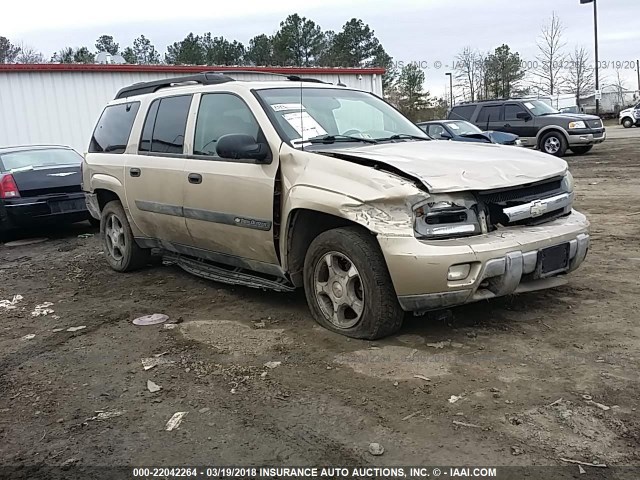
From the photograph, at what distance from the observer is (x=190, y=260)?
605 centimetres

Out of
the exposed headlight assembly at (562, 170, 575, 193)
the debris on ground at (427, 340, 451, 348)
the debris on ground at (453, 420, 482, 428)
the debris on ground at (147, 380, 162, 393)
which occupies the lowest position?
the debris on ground at (453, 420, 482, 428)

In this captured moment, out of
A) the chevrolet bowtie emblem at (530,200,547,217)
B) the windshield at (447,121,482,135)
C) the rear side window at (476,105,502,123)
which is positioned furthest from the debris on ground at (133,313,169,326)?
the rear side window at (476,105,502,123)

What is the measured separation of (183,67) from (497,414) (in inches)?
698

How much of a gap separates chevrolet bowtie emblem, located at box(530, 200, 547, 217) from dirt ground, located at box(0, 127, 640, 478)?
767 millimetres

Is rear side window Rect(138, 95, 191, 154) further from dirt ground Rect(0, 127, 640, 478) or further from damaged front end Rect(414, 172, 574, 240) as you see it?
damaged front end Rect(414, 172, 574, 240)

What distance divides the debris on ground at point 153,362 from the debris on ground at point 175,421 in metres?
0.79

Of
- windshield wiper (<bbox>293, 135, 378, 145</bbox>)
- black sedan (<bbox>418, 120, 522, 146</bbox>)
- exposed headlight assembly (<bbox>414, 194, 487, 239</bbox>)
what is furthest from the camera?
black sedan (<bbox>418, 120, 522, 146</bbox>)

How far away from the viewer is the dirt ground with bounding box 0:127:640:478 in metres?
2.96

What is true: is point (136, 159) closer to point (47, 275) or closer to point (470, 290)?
point (47, 275)

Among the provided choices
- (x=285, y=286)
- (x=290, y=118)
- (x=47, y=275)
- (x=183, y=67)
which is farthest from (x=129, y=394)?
(x=183, y=67)

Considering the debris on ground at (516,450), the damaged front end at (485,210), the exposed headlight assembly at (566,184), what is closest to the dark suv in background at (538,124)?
the exposed headlight assembly at (566,184)

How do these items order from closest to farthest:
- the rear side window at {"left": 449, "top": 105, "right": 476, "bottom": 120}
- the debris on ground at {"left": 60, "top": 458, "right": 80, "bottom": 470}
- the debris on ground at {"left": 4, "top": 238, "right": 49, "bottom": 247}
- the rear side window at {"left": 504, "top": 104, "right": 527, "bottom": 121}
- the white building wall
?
the debris on ground at {"left": 60, "top": 458, "right": 80, "bottom": 470}
the debris on ground at {"left": 4, "top": 238, "right": 49, "bottom": 247}
the white building wall
the rear side window at {"left": 504, "top": 104, "right": 527, "bottom": 121}
the rear side window at {"left": 449, "top": 105, "right": 476, "bottom": 120}

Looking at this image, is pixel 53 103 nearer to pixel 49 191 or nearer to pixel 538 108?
pixel 49 191

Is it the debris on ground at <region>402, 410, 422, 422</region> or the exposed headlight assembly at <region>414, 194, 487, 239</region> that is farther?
the exposed headlight assembly at <region>414, 194, 487, 239</region>
